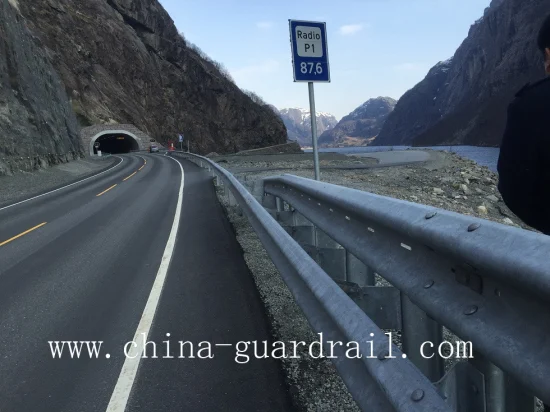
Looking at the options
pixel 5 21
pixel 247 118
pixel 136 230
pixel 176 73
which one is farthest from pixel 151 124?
pixel 136 230

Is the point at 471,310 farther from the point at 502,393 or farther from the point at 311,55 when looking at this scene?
the point at 311,55

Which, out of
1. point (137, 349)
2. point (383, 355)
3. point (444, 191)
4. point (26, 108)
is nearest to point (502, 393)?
point (383, 355)

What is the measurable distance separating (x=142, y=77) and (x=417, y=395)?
84392mm

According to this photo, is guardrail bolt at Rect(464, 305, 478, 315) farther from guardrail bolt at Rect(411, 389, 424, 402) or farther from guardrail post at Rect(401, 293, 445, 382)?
guardrail post at Rect(401, 293, 445, 382)

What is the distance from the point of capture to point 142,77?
3091 inches

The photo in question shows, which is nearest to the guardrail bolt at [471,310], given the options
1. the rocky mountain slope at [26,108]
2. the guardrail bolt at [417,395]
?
the guardrail bolt at [417,395]

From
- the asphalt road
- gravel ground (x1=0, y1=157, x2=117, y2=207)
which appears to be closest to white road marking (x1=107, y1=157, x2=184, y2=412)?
the asphalt road

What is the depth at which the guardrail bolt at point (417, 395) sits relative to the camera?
1607mm

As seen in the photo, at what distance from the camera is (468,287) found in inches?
65.2

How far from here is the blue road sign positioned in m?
6.88

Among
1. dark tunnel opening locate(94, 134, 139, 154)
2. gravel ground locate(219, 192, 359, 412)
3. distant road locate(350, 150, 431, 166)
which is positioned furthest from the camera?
dark tunnel opening locate(94, 134, 139, 154)

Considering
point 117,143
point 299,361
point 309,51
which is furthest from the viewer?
point 117,143

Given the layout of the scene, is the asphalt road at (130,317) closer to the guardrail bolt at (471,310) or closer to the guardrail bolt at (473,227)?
the guardrail bolt at (471,310)

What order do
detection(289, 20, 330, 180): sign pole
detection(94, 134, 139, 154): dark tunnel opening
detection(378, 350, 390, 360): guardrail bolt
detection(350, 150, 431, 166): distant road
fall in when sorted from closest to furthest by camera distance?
detection(378, 350, 390, 360): guardrail bolt
detection(289, 20, 330, 180): sign pole
detection(350, 150, 431, 166): distant road
detection(94, 134, 139, 154): dark tunnel opening
